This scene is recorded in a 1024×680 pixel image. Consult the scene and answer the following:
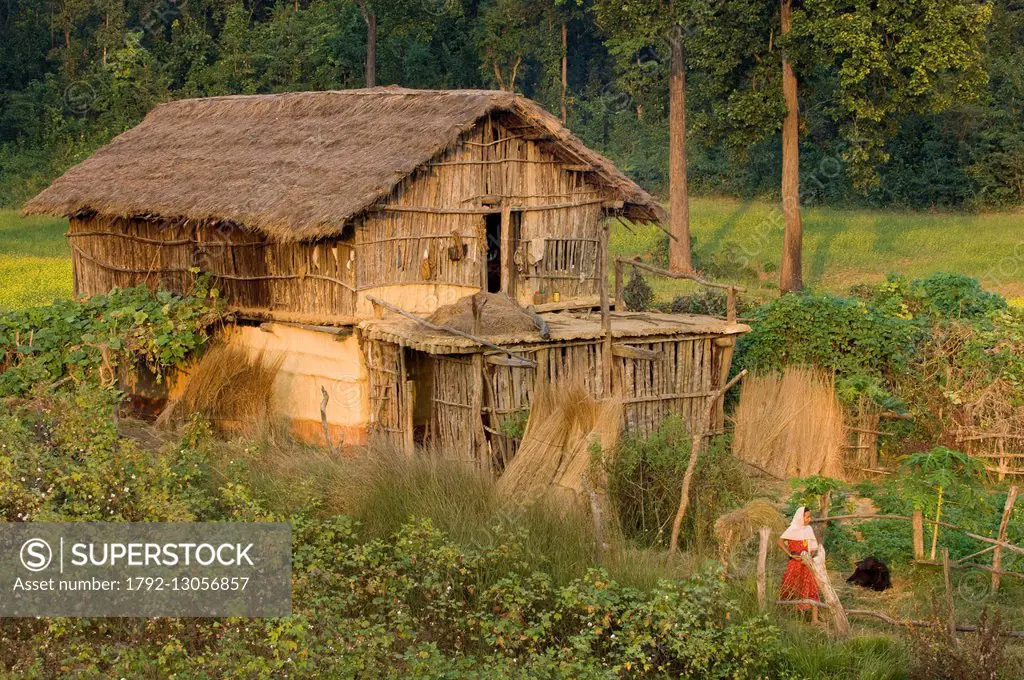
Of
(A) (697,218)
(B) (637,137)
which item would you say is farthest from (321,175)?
(B) (637,137)

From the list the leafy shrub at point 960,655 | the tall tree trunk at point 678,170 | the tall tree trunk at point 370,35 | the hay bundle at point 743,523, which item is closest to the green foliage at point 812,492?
the hay bundle at point 743,523

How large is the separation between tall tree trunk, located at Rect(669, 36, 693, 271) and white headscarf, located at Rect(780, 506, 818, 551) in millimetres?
15342

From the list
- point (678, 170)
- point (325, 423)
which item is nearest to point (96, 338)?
→ point (325, 423)

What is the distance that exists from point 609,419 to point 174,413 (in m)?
5.39

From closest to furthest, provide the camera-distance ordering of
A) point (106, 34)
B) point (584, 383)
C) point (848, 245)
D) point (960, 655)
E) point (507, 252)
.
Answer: point (960, 655), point (584, 383), point (507, 252), point (848, 245), point (106, 34)

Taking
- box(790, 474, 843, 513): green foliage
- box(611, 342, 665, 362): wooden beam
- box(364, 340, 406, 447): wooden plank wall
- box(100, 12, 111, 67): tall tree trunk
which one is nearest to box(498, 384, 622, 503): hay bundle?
box(611, 342, 665, 362): wooden beam

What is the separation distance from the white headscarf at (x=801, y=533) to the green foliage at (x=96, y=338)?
321 inches

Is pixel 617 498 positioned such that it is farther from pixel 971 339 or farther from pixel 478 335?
pixel 971 339

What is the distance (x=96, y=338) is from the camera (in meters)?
15.1

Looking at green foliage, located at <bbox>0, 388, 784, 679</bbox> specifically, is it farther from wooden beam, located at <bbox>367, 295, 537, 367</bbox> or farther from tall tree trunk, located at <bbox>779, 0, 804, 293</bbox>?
tall tree trunk, located at <bbox>779, 0, 804, 293</bbox>

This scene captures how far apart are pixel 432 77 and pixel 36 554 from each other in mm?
29945

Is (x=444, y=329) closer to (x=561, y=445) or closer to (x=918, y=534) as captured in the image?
(x=561, y=445)

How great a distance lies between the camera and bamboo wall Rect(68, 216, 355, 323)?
14.7m

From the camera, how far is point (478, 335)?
12977 millimetres
